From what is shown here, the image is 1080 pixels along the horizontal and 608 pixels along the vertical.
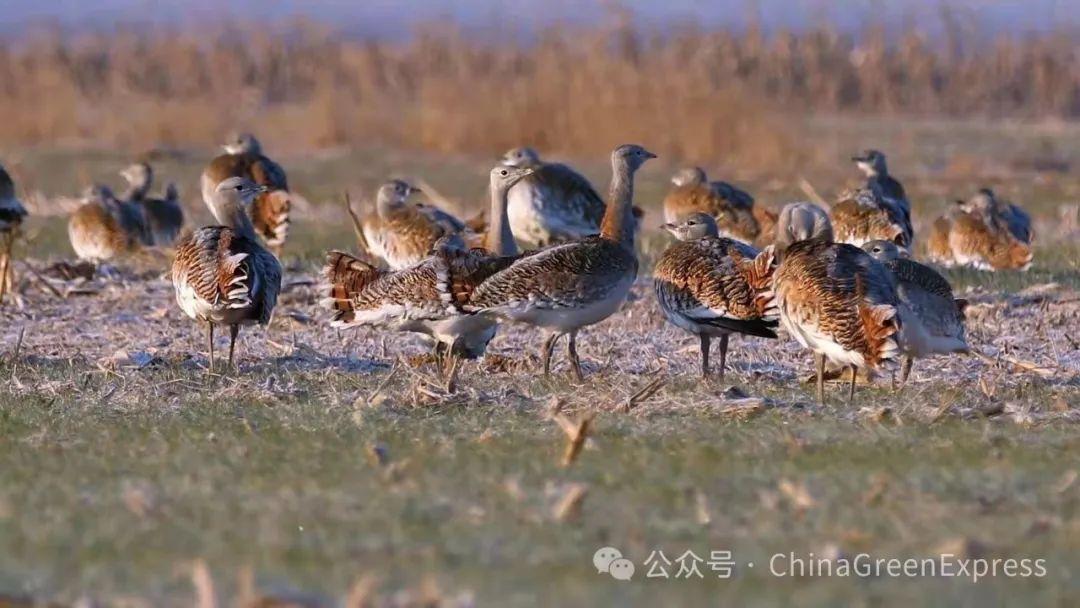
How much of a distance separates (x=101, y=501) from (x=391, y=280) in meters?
2.62

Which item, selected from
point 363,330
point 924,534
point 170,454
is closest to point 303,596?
point 924,534

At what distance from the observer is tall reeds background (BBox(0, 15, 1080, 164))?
73.9ft

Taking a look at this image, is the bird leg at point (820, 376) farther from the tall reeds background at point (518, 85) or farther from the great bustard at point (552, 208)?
the tall reeds background at point (518, 85)

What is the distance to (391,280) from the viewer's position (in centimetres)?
814

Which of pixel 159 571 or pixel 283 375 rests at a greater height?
pixel 159 571

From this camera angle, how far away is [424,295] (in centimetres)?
801

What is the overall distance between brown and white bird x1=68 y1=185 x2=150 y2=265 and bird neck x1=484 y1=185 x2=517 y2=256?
456cm

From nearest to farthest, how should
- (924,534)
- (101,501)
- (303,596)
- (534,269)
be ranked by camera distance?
(303,596) → (924,534) → (101,501) → (534,269)

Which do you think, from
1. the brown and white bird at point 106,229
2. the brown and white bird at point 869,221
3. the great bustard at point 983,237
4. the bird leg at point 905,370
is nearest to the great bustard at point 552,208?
the brown and white bird at point 869,221

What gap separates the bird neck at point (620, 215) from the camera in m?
8.72

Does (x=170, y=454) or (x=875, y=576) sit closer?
(x=875, y=576)

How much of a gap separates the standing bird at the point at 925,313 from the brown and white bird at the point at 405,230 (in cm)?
395

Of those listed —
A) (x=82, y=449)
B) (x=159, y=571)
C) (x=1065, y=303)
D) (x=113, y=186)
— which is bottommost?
(x=113, y=186)

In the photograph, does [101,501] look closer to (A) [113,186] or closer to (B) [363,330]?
(B) [363,330]
